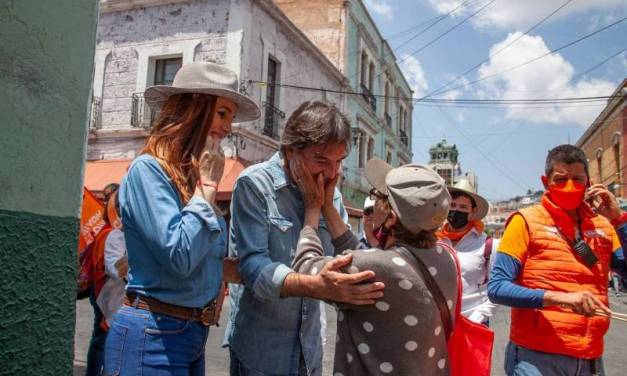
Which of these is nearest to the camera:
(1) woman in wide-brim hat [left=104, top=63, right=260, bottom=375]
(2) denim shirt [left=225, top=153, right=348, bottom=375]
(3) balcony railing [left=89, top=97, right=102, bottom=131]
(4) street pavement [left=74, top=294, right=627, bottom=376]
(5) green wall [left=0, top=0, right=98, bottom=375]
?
(5) green wall [left=0, top=0, right=98, bottom=375]

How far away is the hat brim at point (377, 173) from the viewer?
1.99 meters

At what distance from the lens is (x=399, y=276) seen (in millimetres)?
1608

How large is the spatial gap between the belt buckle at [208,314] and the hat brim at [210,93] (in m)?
0.81

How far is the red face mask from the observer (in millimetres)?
2645

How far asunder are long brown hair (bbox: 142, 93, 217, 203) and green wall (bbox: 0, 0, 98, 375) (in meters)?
0.27

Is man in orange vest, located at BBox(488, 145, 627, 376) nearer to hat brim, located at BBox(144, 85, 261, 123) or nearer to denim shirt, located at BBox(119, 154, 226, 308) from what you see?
hat brim, located at BBox(144, 85, 261, 123)

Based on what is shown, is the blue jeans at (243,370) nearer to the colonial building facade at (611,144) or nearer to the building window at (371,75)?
the building window at (371,75)

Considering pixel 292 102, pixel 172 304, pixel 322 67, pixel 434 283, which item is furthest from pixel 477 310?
pixel 322 67

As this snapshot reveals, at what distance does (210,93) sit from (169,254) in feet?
2.26

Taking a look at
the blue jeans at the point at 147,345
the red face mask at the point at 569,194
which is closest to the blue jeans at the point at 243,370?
the blue jeans at the point at 147,345

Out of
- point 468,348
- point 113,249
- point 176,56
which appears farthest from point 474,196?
point 176,56

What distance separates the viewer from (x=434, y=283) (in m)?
1.71

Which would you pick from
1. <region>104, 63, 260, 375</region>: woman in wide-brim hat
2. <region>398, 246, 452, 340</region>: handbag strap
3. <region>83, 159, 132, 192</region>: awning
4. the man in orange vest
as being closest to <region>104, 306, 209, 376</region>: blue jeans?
<region>104, 63, 260, 375</region>: woman in wide-brim hat

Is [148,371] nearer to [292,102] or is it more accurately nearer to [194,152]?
[194,152]
